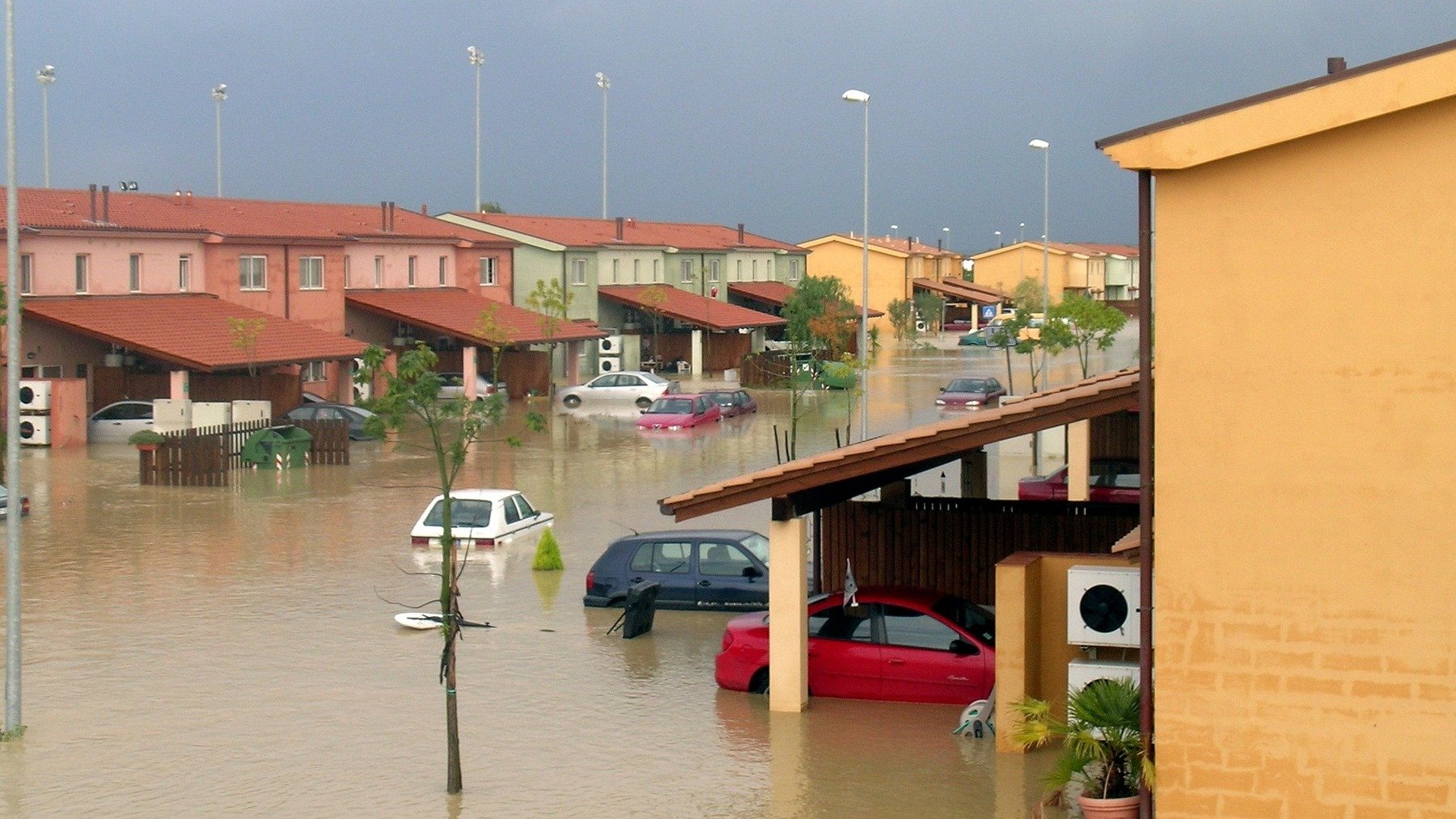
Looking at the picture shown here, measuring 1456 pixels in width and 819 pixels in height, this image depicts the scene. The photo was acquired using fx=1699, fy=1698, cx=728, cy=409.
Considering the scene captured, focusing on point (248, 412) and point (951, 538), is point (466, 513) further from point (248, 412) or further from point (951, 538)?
point (248, 412)

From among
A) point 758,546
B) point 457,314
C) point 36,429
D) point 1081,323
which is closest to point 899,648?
point 758,546

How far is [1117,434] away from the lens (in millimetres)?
31109

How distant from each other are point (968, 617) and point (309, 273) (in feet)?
133

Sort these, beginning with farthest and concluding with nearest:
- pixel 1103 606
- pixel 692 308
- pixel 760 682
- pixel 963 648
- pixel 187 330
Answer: pixel 692 308, pixel 187 330, pixel 760 682, pixel 963 648, pixel 1103 606

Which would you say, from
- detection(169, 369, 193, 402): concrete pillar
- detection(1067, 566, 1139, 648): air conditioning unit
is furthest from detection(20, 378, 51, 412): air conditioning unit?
detection(1067, 566, 1139, 648): air conditioning unit

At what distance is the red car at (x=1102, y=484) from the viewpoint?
2794 cm

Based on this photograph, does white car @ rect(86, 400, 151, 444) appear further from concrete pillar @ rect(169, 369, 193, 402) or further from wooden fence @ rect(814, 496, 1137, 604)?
wooden fence @ rect(814, 496, 1137, 604)

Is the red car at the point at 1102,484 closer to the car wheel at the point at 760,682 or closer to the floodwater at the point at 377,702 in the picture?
the floodwater at the point at 377,702

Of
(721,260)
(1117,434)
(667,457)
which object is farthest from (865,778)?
(721,260)

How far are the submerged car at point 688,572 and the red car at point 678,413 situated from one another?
2701cm

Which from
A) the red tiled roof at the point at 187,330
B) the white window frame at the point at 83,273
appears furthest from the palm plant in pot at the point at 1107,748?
the white window frame at the point at 83,273

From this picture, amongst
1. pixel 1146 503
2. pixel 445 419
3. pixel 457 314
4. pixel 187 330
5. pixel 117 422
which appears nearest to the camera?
pixel 1146 503

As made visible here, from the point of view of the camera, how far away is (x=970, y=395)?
56312 millimetres

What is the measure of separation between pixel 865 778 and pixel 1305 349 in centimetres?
543
